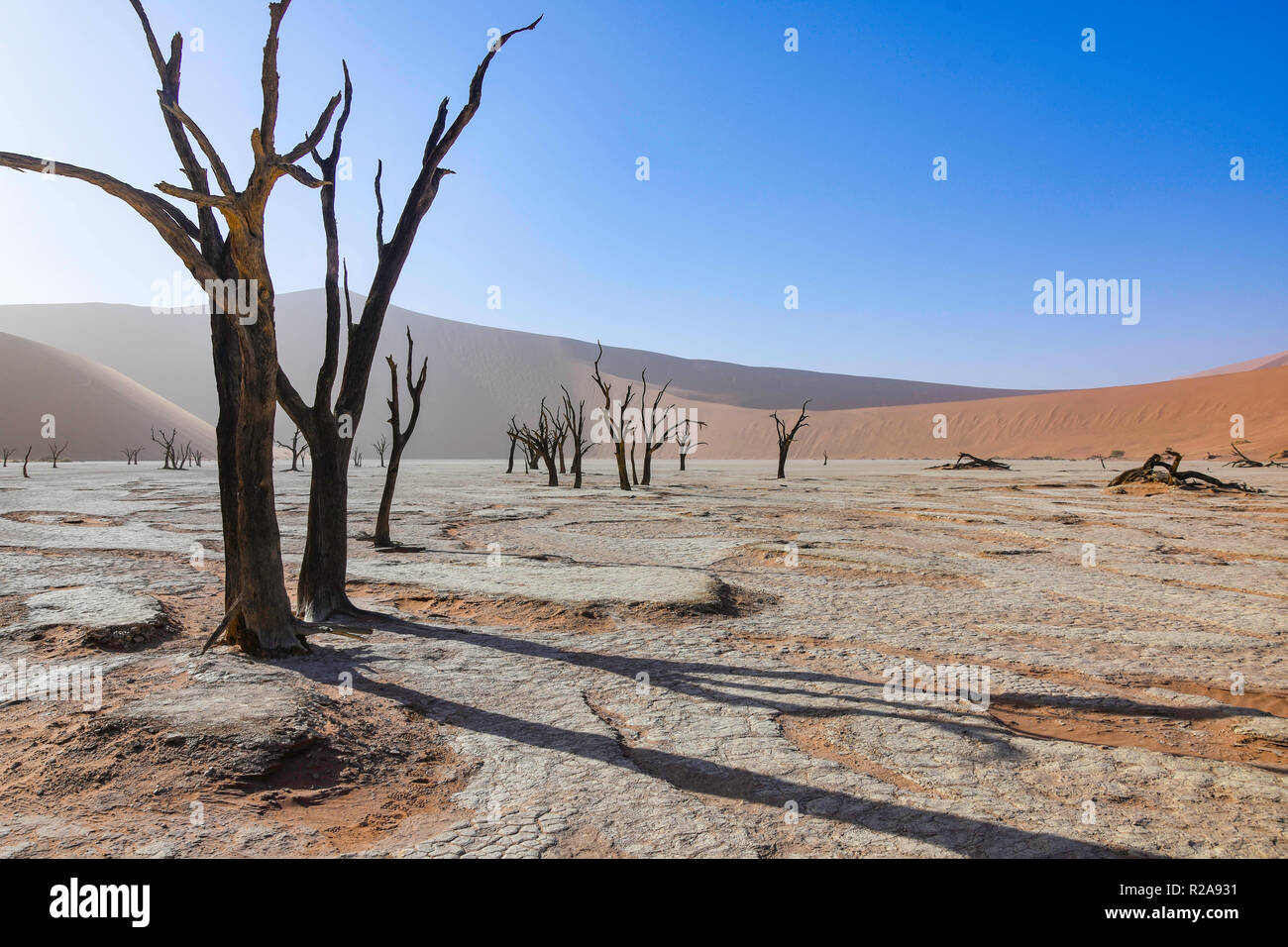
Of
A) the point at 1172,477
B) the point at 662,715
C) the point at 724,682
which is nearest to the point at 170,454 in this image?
the point at 1172,477

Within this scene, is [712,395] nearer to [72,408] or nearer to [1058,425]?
[1058,425]

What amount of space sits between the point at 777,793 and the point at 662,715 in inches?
34.7

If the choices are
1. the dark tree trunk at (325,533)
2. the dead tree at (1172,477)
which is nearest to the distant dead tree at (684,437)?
the dead tree at (1172,477)

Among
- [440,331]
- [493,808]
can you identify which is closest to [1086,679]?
[493,808]

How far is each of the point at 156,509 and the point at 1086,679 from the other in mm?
13851

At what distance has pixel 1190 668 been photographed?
13.6 ft

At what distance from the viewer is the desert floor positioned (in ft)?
7.72

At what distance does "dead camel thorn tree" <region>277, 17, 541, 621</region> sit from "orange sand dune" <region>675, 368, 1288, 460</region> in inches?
1737

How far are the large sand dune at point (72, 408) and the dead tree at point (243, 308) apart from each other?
187 feet

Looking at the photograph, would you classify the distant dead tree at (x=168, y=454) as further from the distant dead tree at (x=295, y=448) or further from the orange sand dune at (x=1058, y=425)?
the orange sand dune at (x=1058, y=425)

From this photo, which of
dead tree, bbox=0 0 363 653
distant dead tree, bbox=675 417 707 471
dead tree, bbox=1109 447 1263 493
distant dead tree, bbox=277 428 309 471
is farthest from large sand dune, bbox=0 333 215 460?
dead tree, bbox=1109 447 1263 493

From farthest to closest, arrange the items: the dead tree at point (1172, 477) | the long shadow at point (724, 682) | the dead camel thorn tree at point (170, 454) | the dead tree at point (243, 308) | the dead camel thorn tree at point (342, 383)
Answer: the dead camel thorn tree at point (170, 454) → the dead tree at point (1172, 477) → the dead camel thorn tree at point (342, 383) → the dead tree at point (243, 308) → the long shadow at point (724, 682)

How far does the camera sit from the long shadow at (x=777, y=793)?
88.0 inches

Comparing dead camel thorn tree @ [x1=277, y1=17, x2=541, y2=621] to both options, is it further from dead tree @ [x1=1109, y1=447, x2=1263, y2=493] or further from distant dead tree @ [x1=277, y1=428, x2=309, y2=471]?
dead tree @ [x1=1109, y1=447, x2=1263, y2=493]
